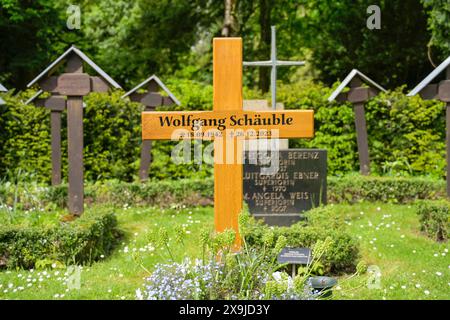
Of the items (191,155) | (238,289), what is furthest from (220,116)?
(191,155)

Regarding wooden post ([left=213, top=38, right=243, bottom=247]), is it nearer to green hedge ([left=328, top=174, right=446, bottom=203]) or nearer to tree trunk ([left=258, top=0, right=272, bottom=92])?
green hedge ([left=328, top=174, right=446, bottom=203])

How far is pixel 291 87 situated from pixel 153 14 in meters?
6.46

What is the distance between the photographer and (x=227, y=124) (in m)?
5.34

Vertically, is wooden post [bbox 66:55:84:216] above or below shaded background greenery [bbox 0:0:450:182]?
below

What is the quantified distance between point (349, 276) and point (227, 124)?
86.3 inches

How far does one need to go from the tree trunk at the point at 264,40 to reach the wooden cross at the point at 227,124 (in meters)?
12.7

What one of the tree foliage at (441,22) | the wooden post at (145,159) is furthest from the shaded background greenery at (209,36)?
the wooden post at (145,159)

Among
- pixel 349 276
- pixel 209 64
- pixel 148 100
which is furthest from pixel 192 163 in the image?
pixel 209 64

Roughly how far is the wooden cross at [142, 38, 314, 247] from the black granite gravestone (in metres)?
2.94

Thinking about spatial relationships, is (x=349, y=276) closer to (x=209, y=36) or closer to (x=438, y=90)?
(x=438, y=90)

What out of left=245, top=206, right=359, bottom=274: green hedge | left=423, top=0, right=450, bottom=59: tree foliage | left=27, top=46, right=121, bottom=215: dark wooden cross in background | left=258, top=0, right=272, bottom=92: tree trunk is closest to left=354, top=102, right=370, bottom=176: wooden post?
left=423, top=0, right=450, bottom=59: tree foliage

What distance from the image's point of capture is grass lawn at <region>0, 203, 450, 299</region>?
208 inches
